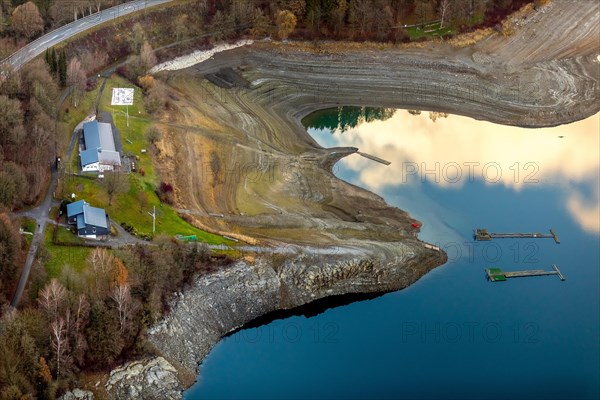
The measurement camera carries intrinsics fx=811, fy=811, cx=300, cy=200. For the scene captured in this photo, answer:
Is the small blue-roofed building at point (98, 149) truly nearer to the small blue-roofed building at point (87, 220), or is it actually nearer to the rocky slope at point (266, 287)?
the small blue-roofed building at point (87, 220)

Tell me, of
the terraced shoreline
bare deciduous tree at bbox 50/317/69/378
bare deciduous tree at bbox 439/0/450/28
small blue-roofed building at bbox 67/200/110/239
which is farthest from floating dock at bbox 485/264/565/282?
bare deciduous tree at bbox 439/0/450/28

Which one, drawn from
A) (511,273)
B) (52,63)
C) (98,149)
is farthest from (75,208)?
(511,273)

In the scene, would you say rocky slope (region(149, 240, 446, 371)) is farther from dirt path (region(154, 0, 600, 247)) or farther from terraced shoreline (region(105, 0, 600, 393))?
dirt path (region(154, 0, 600, 247))

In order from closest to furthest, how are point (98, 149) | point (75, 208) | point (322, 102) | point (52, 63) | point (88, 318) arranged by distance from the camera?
point (88, 318) → point (75, 208) → point (98, 149) → point (52, 63) → point (322, 102)

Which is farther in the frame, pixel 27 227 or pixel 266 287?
pixel 266 287

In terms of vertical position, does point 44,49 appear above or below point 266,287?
above

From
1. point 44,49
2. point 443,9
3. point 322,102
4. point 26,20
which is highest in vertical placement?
point 443,9

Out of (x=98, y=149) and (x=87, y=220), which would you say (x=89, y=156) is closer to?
(x=98, y=149)

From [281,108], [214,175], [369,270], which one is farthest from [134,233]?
[281,108]
